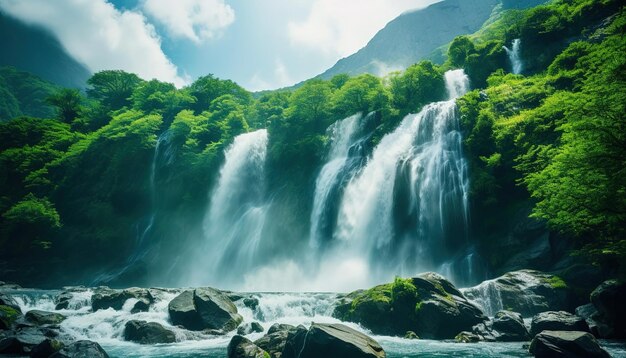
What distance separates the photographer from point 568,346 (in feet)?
33.4

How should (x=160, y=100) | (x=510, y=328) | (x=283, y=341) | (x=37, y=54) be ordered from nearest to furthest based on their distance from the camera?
(x=283, y=341) < (x=510, y=328) < (x=160, y=100) < (x=37, y=54)

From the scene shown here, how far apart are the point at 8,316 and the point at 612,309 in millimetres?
25084

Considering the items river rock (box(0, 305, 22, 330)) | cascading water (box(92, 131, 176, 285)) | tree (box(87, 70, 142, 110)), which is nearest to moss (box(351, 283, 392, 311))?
river rock (box(0, 305, 22, 330))

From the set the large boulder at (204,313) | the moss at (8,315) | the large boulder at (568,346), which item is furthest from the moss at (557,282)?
the moss at (8,315)


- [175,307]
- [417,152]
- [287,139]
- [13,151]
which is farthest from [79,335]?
[13,151]

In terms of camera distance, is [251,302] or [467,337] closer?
[467,337]

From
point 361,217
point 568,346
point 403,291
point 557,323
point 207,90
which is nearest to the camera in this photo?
point 568,346

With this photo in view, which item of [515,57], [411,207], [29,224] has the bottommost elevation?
[29,224]

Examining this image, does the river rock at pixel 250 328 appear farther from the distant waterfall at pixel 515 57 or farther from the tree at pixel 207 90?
the tree at pixel 207 90

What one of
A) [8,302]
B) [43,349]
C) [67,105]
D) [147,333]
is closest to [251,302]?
[147,333]

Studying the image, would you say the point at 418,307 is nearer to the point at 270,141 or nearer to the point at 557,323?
the point at 557,323

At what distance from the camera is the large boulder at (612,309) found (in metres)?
13.2

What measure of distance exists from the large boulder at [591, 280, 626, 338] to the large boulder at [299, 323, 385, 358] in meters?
9.35

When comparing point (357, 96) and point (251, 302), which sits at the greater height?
point (357, 96)
